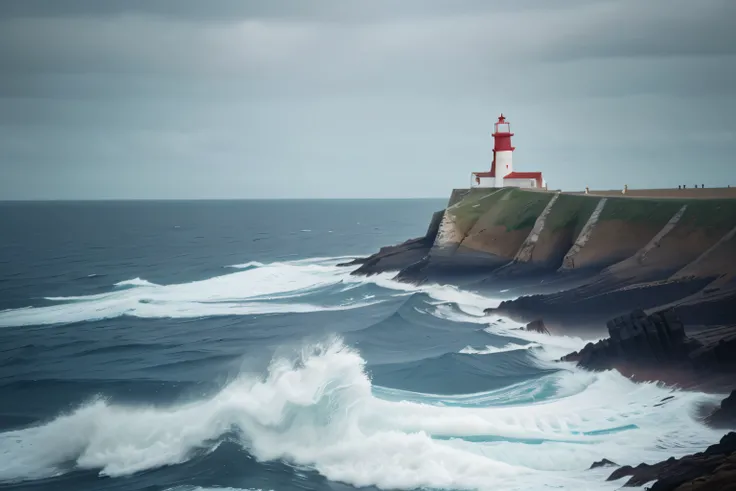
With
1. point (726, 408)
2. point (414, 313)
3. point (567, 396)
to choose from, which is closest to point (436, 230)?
point (414, 313)

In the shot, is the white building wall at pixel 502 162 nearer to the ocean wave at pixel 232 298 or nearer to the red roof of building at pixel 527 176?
the red roof of building at pixel 527 176

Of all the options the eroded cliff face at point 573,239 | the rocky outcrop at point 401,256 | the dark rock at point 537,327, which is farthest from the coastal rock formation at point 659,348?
the rocky outcrop at point 401,256

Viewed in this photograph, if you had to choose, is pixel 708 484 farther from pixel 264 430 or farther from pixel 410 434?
pixel 264 430

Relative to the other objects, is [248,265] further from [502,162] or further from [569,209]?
[569,209]

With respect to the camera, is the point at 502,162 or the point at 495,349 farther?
the point at 502,162

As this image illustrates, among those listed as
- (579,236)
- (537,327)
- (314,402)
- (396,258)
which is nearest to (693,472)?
(314,402)

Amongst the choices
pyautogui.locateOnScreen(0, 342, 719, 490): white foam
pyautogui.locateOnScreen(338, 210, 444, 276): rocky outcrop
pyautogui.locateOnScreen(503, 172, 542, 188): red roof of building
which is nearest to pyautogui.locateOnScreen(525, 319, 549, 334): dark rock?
pyautogui.locateOnScreen(0, 342, 719, 490): white foam
